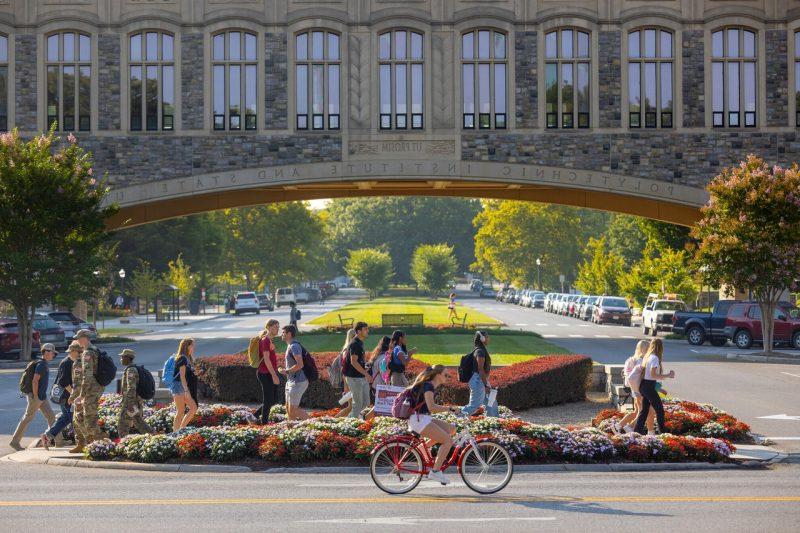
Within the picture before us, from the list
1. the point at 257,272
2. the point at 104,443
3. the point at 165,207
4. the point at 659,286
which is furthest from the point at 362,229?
the point at 104,443

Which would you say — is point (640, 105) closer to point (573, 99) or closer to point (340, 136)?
point (573, 99)

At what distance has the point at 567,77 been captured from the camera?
47.2 meters

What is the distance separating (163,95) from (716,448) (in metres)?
34.4

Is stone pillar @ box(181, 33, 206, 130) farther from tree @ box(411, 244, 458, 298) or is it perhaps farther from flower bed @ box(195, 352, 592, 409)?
tree @ box(411, 244, 458, 298)

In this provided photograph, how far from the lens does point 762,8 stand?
47.2 metres

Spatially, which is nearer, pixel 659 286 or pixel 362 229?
pixel 659 286

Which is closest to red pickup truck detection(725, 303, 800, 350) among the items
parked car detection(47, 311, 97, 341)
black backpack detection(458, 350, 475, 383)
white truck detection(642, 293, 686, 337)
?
white truck detection(642, 293, 686, 337)

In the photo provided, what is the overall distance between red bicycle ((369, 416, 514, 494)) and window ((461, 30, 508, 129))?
108 feet

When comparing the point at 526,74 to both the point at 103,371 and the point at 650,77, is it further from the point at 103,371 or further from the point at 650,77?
the point at 103,371

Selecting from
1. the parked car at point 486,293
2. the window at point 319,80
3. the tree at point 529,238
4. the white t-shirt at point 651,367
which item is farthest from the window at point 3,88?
the parked car at point 486,293

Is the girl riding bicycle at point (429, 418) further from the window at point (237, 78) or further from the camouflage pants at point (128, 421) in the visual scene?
the window at point (237, 78)

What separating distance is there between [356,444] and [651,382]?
5.01 m

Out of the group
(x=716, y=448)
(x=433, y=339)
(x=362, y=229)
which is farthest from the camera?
(x=362, y=229)

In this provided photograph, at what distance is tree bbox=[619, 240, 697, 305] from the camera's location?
220ft
